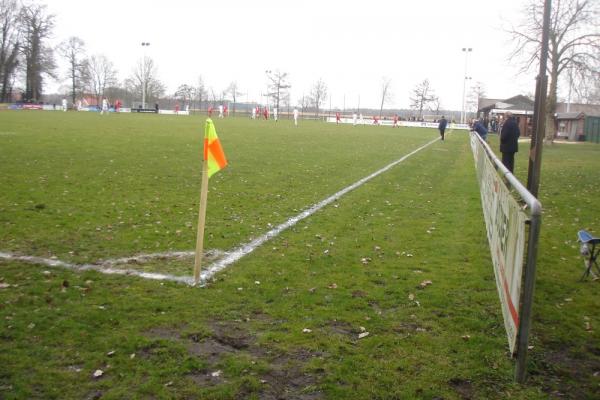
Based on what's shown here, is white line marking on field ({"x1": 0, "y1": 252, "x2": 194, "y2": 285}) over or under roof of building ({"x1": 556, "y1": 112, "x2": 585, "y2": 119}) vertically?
under

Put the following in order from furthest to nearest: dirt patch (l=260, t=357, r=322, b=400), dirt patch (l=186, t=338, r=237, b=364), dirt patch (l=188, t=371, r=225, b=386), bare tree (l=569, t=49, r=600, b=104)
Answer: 1. bare tree (l=569, t=49, r=600, b=104)
2. dirt patch (l=186, t=338, r=237, b=364)
3. dirt patch (l=188, t=371, r=225, b=386)
4. dirt patch (l=260, t=357, r=322, b=400)

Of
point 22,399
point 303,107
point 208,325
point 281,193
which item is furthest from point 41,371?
point 303,107

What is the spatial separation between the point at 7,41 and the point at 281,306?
288 ft

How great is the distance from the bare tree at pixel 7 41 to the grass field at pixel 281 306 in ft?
254

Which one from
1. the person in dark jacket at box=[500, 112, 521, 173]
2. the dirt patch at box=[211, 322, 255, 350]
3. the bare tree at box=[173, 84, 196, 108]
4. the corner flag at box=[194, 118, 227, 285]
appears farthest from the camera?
the bare tree at box=[173, 84, 196, 108]

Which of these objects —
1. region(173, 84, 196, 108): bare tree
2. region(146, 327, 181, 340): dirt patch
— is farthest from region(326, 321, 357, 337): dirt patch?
region(173, 84, 196, 108): bare tree

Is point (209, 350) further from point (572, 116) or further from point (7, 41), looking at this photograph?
point (7, 41)

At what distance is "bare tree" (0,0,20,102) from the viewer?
75688 mm

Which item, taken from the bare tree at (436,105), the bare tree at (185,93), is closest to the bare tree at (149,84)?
the bare tree at (185,93)

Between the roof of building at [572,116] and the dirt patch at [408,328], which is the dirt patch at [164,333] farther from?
the roof of building at [572,116]

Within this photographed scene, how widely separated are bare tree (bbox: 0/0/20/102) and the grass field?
77442 millimetres

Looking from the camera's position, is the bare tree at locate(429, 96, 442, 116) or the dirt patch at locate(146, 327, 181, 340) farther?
the bare tree at locate(429, 96, 442, 116)

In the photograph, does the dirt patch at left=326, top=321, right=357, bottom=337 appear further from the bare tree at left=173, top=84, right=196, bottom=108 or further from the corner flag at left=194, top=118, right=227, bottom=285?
the bare tree at left=173, top=84, right=196, bottom=108

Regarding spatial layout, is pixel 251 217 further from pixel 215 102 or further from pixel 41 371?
pixel 215 102
